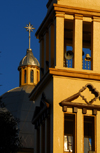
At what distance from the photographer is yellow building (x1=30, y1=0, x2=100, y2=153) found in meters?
41.8

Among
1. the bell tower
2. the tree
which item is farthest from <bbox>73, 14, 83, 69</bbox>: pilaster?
the bell tower

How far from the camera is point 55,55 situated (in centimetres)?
4297

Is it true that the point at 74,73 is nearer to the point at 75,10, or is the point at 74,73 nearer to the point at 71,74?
the point at 71,74

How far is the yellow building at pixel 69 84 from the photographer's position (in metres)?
41.8

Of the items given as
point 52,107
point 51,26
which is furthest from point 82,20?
point 52,107

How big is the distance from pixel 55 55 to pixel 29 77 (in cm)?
2359

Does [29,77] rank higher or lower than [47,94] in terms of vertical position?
higher

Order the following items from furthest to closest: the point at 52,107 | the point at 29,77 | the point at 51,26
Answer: the point at 29,77 → the point at 51,26 → the point at 52,107

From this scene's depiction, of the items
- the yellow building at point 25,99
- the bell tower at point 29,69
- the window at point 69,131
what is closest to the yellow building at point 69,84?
the window at point 69,131

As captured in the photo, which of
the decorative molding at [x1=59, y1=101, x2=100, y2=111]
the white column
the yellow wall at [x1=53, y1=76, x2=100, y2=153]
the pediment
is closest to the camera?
the yellow wall at [x1=53, y1=76, x2=100, y2=153]

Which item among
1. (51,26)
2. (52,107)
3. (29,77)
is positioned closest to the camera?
(52,107)

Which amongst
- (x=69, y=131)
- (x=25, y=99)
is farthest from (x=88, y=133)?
(x=25, y=99)

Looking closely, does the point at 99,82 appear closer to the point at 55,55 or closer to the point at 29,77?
the point at 55,55

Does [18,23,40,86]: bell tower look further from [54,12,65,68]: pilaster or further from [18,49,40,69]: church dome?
[54,12,65,68]: pilaster
